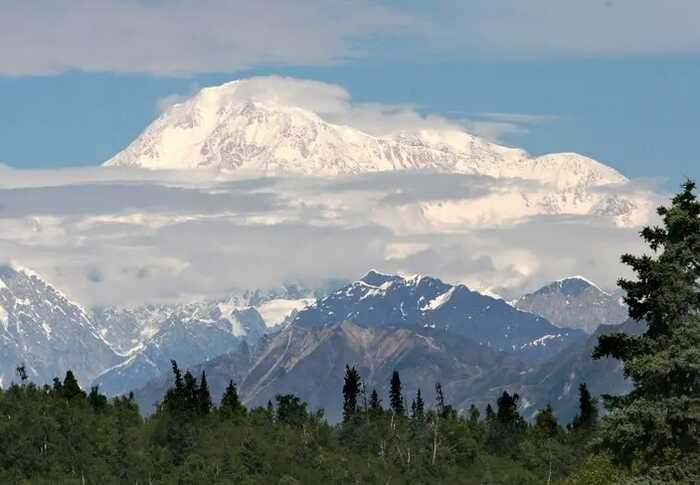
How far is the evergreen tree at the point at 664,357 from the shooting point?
49750 millimetres

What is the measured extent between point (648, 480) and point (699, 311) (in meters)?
6.06

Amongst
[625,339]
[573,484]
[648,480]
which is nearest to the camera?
[648,480]

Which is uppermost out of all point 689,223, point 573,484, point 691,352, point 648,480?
point 689,223

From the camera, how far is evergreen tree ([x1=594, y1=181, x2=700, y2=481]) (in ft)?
163

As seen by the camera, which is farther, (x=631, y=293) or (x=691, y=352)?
(x=631, y=293)

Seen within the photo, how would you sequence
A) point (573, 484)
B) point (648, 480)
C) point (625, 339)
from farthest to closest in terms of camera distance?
point (573, 484)
point (625, 339)
point (648, 480)

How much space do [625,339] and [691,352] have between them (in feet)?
11.1

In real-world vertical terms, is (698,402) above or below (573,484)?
above

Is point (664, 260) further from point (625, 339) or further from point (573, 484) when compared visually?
point (573, 484)

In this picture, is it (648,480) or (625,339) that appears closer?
(648,480)

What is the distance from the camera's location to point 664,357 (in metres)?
49.8

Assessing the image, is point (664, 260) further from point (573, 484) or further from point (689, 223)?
point (573, 484)

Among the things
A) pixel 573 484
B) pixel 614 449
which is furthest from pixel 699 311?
pixel 573 484

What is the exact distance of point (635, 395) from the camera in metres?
51.8
